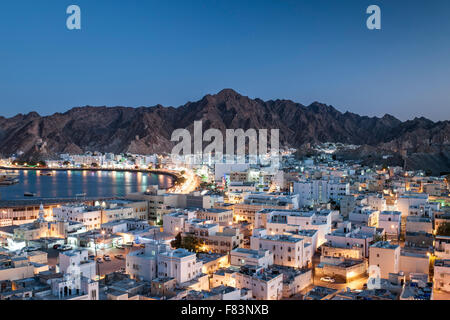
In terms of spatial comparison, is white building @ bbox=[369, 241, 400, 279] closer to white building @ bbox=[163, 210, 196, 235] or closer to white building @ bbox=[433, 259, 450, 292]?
white building @ bbox=[433, 259, 450, 292]

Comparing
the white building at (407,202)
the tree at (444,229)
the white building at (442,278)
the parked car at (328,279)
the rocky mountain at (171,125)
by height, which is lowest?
the parked car at (328,279)

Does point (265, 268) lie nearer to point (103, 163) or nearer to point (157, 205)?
point (157, 205)

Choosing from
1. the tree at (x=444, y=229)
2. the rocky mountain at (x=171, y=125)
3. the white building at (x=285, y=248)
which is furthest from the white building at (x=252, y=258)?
the rocky mountain at (x=171, y=125)

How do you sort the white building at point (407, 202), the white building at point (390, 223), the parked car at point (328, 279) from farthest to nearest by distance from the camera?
the white building at point (407, 202)
the white building at point (390, 223)
the parked car at point (328, 279)

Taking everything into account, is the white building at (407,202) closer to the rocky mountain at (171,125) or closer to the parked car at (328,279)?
the parked car at (328,279)

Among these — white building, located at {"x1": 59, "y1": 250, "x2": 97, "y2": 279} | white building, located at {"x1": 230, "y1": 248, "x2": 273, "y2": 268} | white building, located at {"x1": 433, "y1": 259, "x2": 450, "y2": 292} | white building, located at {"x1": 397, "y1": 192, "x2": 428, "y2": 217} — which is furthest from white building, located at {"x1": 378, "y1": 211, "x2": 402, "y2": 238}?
white building, located at {"x1": 59, "y1": 250, "x2": 97, "y2": 279}

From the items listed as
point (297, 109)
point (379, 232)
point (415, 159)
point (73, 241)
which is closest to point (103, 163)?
point (415, 159)

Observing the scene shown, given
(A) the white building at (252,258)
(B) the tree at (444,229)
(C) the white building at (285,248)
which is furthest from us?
(B) the tree at (444,229)

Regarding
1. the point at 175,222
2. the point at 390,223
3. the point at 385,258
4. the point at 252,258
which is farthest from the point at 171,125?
the point at 385,258
